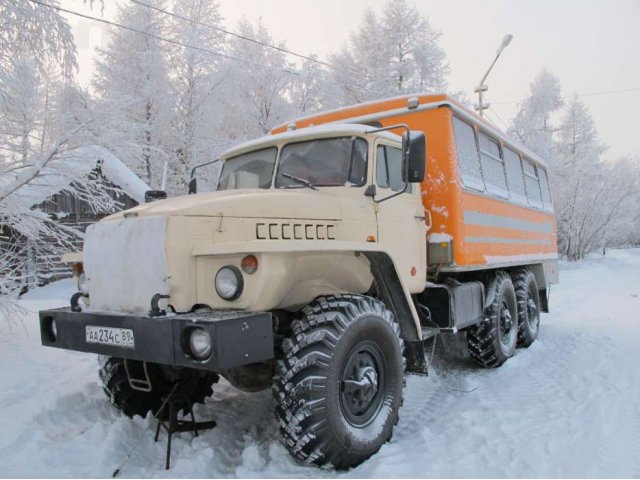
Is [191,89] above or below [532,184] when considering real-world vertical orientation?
above

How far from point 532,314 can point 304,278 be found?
5.65 m

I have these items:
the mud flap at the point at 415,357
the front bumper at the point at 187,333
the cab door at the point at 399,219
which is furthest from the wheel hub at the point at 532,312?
the front bumper at the point at 187,333

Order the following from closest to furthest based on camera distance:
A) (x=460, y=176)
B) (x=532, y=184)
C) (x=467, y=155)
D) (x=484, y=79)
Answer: (x=460, y=176) < (x=467, y=155) < (x=532, y=184) < (x=484, y=79)

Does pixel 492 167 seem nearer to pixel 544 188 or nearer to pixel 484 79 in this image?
pixel 544 188

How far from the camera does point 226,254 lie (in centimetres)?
313

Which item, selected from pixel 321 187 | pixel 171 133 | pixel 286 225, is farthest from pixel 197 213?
pixel 171 133

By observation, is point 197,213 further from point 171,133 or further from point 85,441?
point 171,133

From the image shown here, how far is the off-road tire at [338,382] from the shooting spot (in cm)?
320

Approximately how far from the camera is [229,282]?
3119 mm

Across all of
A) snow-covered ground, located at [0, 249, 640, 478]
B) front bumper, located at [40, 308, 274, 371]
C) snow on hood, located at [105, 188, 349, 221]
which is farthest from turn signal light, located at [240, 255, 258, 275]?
snow-covered ground, located at [0, 249, 640, 478]

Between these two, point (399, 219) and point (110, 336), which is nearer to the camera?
point (110, 336)

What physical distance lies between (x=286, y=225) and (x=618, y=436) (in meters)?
3.04

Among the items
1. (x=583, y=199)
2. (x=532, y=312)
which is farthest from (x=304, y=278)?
(x=583, y=199)

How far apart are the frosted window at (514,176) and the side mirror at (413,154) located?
11.8 feet
